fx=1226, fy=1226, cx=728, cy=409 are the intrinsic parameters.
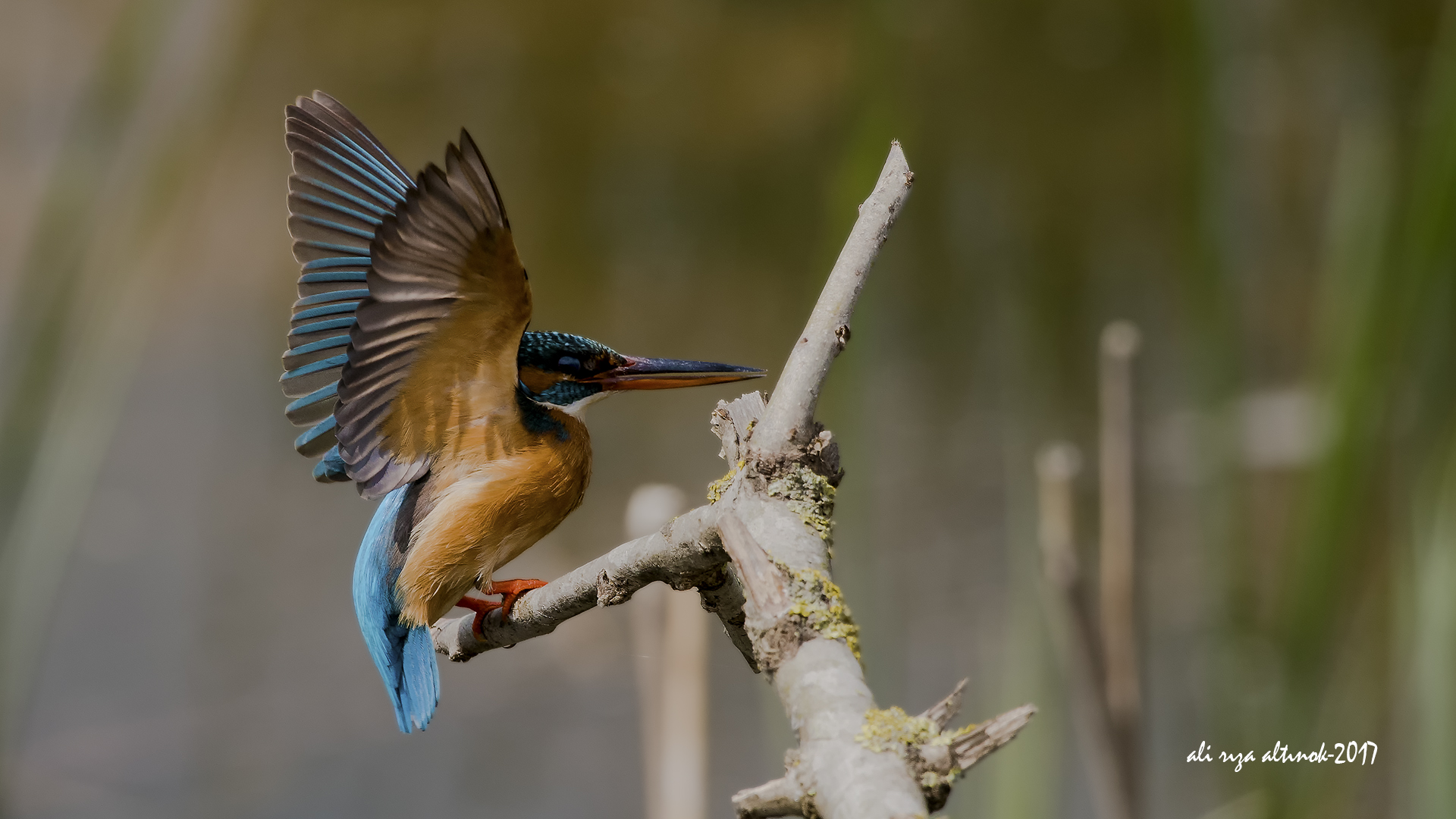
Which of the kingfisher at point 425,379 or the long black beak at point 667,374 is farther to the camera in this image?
the long black beak at point 667,374

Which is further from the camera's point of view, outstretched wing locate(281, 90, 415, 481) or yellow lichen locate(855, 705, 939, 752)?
outstretched wing locate(281, 90, 415, 481)

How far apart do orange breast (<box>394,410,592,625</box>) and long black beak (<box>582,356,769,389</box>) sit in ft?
0.46

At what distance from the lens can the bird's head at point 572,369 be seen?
1637mm

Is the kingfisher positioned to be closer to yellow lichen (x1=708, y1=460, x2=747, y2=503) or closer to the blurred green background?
the blurred green background

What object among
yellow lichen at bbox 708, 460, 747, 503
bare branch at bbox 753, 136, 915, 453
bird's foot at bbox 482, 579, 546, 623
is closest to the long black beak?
bird's foot at bbox 482, 579, 546, 623

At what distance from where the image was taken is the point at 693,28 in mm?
6520

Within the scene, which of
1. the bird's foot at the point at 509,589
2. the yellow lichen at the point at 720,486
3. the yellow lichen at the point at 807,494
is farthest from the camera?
the bird's foot at the point at 509,589

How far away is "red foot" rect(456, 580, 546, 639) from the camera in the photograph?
131cm

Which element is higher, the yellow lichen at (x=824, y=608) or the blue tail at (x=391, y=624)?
the blue tail at (x=391, y=624)

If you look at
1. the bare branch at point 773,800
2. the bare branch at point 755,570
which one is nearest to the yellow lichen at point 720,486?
the bare branch at point 755,570

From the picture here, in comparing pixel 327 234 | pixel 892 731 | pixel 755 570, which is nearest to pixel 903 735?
pixel 892 731

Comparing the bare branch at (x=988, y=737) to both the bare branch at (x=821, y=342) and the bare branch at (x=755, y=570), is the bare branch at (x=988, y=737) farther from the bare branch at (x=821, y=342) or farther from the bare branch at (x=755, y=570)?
the bare branch at (x=821, y=342)

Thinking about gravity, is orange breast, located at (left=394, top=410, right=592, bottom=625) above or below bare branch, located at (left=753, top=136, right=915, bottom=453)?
above

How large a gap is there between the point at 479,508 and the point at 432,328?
10.3 inches
